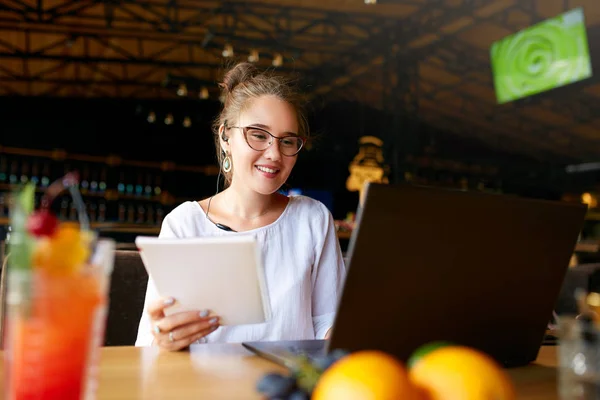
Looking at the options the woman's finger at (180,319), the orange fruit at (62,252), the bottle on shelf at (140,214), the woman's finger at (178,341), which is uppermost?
the orange fruit at (62,252)

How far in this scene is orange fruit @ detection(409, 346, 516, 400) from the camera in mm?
579

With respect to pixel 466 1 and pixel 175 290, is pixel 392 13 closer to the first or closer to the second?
pixel 466 1

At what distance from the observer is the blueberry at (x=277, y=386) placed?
659 millimetres

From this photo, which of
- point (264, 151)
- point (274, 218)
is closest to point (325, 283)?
point (274, 218)

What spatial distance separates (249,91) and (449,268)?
1.17m

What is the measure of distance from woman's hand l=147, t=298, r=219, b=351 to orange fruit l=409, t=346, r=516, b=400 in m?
0.66

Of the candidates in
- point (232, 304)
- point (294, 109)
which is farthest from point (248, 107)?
point (232, 304)

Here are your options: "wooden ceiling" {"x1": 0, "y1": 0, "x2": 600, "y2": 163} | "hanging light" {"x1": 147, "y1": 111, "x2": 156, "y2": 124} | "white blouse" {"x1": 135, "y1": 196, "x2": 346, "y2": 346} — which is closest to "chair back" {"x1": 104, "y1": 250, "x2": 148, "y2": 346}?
"white blouse" {"x1": 135, "y1": 196, "x2": 346, "y2": 346}

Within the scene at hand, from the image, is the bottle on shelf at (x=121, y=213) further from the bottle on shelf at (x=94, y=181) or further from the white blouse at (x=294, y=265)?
the white blouse at (x=294, y=265)

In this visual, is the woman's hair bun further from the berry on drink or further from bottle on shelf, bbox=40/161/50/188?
bottle on shelf, bbox=40/161/50/188

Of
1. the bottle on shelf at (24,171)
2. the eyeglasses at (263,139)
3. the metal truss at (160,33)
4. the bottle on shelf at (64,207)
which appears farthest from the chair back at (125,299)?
the bottle on shelf at (24,171)

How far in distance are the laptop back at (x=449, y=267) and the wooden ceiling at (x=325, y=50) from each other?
6023 mm

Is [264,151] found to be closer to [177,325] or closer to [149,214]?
[177,325]

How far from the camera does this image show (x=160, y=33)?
29.8 ft
